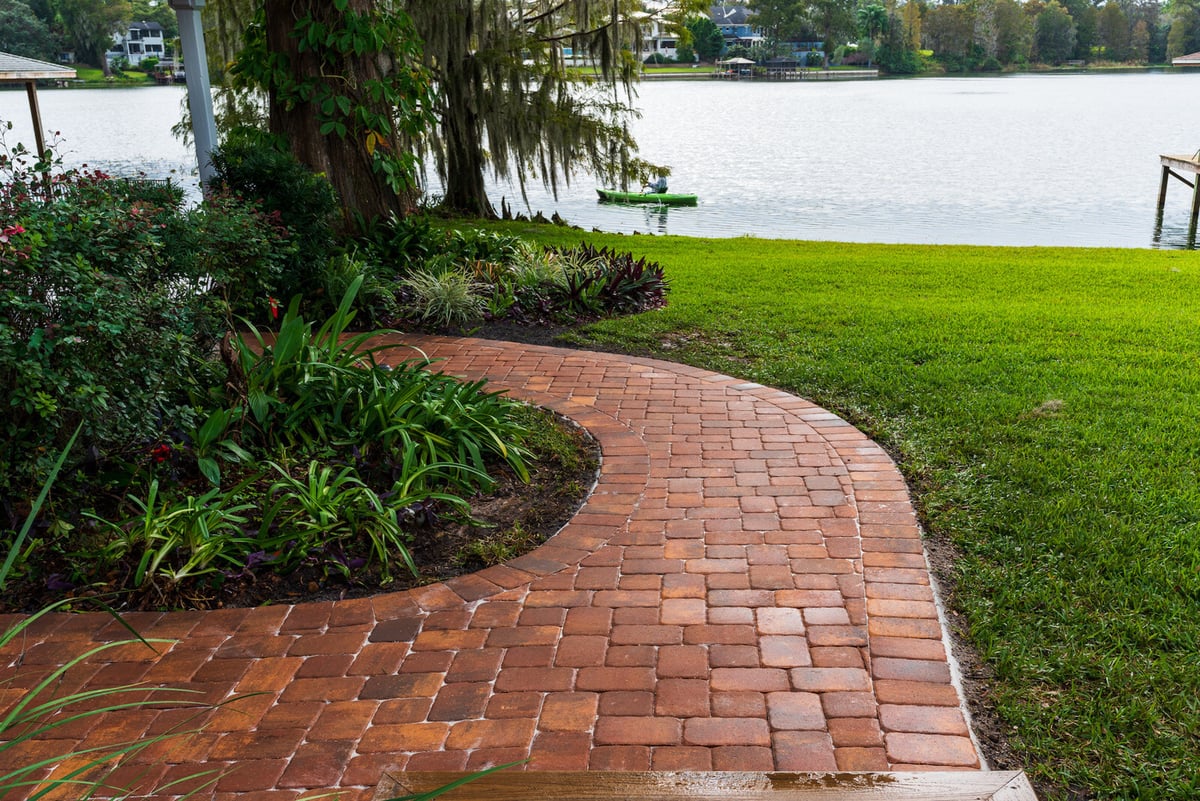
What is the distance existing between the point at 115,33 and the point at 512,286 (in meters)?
44.1

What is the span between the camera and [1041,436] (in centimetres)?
445

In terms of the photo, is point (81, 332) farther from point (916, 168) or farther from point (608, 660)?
point (916, 168)

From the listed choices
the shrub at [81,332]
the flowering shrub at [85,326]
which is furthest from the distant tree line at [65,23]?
the shrub at [81,332]

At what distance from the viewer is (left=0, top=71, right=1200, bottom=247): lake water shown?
1936cm

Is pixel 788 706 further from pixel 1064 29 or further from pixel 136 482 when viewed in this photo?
Result: pixel 1064 29

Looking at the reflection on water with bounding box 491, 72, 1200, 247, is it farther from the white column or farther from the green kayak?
the white column

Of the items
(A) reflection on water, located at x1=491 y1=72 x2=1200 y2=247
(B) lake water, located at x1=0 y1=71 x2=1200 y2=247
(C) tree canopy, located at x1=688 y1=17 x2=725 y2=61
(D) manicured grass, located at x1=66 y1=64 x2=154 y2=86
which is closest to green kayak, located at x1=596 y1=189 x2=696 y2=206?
(A) reflection on water, located at x1=491 y1=72 x2=1200 y2=247

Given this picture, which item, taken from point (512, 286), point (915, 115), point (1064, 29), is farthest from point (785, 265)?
point (1064, 29)

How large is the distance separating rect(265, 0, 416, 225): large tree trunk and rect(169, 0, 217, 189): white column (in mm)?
538

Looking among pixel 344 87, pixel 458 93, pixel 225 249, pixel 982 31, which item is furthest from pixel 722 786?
pixel 982 31

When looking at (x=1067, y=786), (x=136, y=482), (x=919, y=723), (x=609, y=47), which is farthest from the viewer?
(x=609, y=47)

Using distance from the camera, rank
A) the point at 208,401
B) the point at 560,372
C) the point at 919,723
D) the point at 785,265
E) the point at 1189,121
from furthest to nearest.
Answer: the point at 1189,121 < the point at 785,265 < the point at 560,372 < the point at 208,401 < the point at 919,723

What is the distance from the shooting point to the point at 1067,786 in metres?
2.23


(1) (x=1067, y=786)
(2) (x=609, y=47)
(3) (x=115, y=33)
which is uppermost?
(3) (x=115, y=33)
